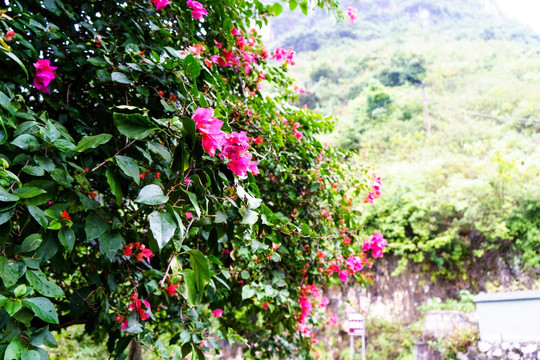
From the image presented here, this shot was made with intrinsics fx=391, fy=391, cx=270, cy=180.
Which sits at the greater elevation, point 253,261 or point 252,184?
point 252,184

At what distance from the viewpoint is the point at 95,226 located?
2.98ft

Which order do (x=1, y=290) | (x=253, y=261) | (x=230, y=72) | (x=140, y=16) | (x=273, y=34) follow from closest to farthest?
(x=1, y=290), (x=140, y=16), (x=253, y=261), (x=230, y=72), (x=273, y=34)

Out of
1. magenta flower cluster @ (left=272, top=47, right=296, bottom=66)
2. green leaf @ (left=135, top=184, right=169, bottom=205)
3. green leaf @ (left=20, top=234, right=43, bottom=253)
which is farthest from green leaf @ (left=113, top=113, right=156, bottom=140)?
magenta flower cluster @ (left=272, top=47, right=296, bottom=66)

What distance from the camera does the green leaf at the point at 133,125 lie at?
0.73 metres

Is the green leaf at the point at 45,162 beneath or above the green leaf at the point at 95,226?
above

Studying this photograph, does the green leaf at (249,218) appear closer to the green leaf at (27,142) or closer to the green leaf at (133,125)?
the green leaf at (133,125)

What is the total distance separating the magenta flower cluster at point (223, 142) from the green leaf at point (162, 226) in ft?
0.59

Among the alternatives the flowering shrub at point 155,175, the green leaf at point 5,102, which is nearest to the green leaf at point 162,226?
the flowering shrub at point 155,175

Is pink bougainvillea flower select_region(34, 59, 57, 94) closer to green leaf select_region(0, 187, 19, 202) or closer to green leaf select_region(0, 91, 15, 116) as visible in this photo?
green leaf select_region(0, 91, 15, 116)

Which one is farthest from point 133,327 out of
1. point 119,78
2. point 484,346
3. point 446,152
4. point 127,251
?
point 446,152

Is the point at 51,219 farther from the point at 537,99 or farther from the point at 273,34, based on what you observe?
the point at 273,34

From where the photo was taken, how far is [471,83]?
12258 millimetres

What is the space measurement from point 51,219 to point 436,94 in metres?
12.9

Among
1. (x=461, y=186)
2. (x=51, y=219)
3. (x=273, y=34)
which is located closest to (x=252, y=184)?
(x=51, y=219)
